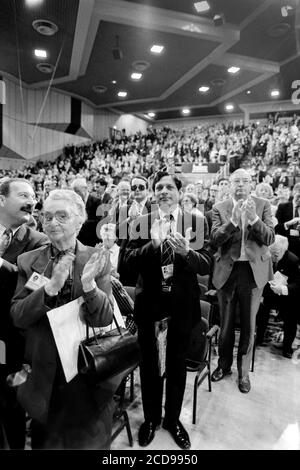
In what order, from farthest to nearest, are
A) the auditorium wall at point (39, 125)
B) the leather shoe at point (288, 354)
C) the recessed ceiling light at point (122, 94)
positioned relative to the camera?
the recessed ceiling light at point (122, 94) < the auditorium wall at point (39, 125) < the leather shoe at point (288, 354)

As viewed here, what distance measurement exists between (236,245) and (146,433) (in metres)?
1.42

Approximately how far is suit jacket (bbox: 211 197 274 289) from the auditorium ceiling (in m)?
6.37

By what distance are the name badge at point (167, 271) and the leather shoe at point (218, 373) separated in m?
1.29

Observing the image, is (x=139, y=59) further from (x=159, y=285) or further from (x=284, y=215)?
(x=159, y=285)

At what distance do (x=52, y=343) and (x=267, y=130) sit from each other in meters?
13.8

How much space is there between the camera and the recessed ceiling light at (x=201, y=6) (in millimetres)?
7387

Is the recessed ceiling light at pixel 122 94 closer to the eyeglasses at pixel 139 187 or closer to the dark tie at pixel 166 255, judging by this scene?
the eyeglasses at pixel 139 187

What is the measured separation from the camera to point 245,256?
2.51 metres

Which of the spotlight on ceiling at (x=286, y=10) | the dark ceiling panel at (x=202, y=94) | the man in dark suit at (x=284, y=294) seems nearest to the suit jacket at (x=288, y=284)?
the man in dark suit at (x=284, y=294)

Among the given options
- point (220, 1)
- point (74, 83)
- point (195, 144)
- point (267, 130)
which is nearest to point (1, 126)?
Answer: point (74, 83)

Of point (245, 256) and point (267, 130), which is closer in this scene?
point (245, 256)

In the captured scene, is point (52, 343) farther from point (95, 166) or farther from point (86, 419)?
point (95, 166)

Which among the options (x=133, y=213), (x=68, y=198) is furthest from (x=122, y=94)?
(x=68, y=198)

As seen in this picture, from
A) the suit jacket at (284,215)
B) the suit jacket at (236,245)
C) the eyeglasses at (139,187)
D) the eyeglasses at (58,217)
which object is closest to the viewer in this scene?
the eyeglasses at (58,217)
